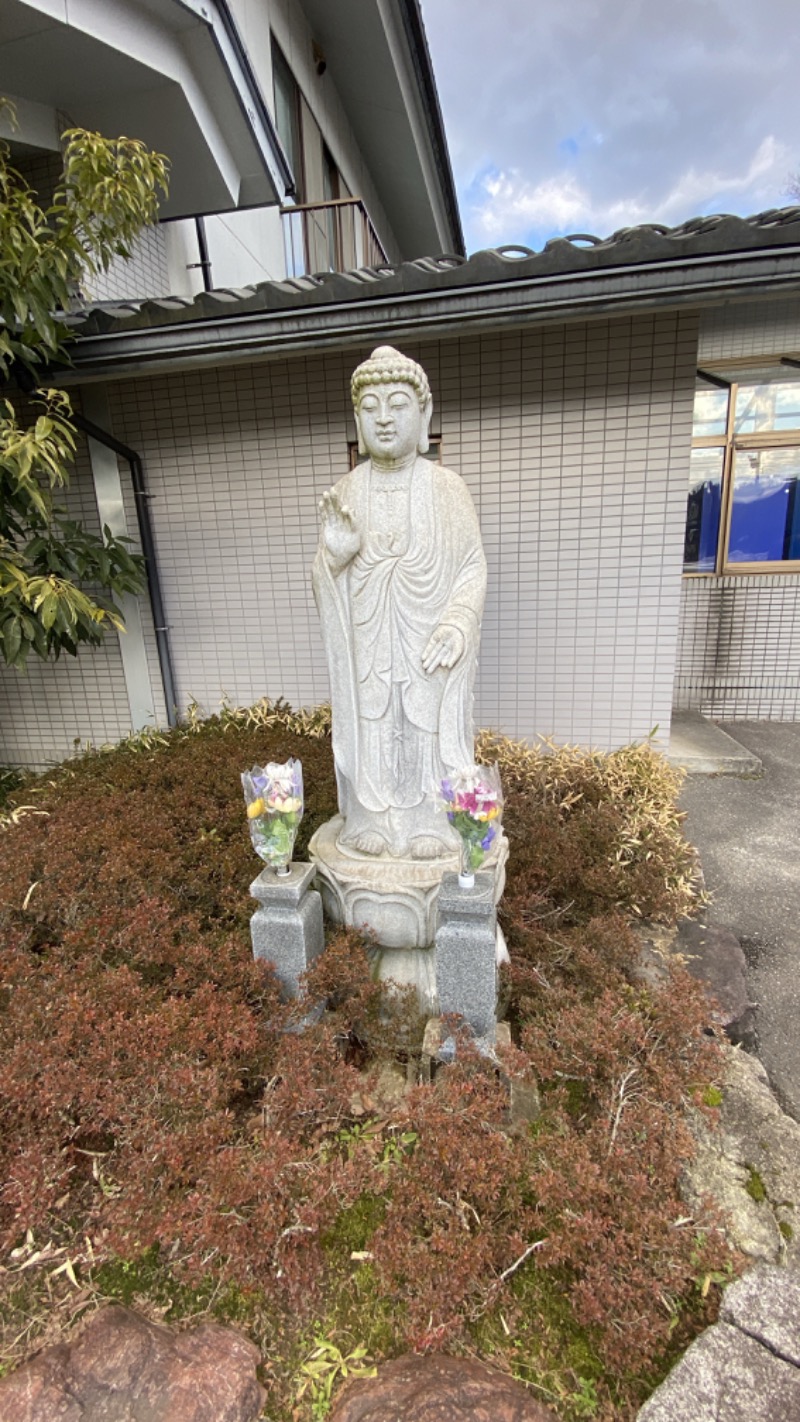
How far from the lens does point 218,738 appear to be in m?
4.74

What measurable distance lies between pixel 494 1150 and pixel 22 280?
15.4ft

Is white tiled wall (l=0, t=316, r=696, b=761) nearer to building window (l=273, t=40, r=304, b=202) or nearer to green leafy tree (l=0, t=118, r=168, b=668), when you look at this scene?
green leafy tree (l=0, t=118, r=168, b=668)

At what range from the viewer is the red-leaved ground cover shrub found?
159 centimetres

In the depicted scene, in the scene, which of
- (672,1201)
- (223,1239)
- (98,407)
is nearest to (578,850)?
(672,1201)

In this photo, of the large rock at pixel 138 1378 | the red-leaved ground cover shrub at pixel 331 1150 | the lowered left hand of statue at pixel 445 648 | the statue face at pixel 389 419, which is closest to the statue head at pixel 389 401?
the statue face at pixel 389 419

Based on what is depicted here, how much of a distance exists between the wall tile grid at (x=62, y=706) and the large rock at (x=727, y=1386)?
5603 mm

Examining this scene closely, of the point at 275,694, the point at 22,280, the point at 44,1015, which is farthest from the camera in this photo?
the point at 275,694

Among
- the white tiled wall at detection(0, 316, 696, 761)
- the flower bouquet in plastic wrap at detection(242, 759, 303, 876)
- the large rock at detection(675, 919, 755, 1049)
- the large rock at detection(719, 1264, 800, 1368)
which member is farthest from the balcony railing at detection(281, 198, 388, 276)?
the large rock at detection(719, 1264, 800, 1368)

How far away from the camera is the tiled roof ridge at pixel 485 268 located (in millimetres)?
3072

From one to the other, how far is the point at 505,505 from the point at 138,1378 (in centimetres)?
484

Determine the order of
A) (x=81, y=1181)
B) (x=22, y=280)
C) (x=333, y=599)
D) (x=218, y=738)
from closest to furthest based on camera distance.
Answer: (x=81, y=1181) < (x=333, y=599) < (x=22, y=280) < (x=218, y=738)

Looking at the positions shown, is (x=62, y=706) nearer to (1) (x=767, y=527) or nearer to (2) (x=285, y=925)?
(2) (x=285, y=925)

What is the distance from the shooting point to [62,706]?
5816 millimetres

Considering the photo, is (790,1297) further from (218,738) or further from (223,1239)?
(218,738)
